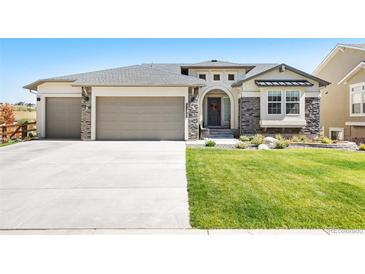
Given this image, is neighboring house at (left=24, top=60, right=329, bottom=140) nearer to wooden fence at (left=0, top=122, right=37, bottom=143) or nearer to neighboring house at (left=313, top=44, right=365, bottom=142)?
wooden fence at (left=0, top=122, right=37, bottom=143)

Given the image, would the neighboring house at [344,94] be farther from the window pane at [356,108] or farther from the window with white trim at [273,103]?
the window with white trim at [273,103]

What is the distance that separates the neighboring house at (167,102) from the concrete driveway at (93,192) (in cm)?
600

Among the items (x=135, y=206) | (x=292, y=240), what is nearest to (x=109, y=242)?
(x=135, y=206)

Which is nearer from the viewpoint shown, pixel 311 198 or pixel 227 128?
pixel 311 198

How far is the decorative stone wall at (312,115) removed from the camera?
58.2 feet

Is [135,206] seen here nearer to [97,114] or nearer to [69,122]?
[97,114]

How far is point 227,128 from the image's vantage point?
20.1m

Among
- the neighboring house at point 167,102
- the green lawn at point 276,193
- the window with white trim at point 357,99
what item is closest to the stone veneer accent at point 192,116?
the neighboring house at point 167,102

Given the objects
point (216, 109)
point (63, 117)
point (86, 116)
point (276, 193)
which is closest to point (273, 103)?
point (216, 109)

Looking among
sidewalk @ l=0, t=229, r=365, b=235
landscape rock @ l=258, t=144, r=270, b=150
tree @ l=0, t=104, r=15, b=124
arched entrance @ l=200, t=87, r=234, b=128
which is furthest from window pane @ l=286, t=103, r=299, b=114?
tree @ l=0, t=104, r=15, b=124

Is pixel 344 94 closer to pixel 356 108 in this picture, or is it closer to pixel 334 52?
pixel 356 108

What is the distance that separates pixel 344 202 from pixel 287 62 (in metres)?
14.6

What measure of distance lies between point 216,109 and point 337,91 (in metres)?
8.49
